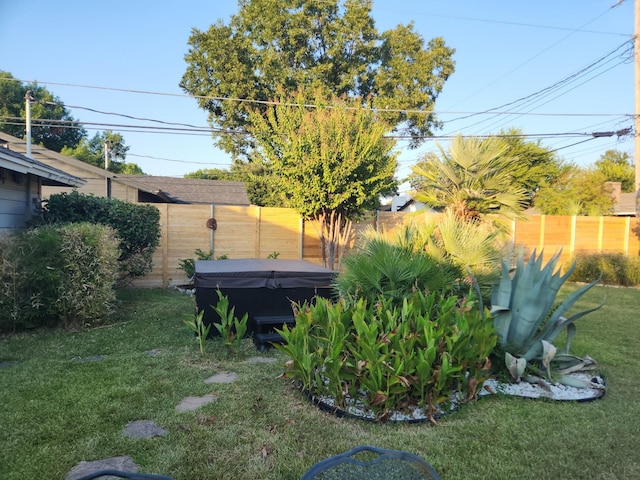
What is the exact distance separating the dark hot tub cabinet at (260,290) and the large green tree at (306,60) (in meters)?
11.1

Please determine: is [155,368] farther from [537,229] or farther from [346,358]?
[537,229]

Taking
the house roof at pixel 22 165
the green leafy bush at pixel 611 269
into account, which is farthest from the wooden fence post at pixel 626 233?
the house roof at pixel 22 165

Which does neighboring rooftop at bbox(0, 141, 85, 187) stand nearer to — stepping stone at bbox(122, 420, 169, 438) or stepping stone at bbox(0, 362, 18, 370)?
stepping stone at bbox(0, 362, 18, 370)

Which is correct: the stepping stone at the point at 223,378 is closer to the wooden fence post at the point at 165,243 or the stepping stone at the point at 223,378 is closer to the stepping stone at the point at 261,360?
the stepping stone at the point at 261,360

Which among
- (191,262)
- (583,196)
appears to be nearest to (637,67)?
(583,196)

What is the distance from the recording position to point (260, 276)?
5.63m

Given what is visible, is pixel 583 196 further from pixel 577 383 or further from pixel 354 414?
pixel 354 414

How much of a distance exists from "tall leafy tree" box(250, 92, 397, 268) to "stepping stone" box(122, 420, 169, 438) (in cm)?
683

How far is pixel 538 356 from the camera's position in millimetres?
4117

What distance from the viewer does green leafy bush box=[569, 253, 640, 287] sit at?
12.0 m

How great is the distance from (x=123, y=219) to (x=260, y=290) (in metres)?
4.37

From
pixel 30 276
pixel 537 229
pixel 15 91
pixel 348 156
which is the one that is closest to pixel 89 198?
pixel 30 276

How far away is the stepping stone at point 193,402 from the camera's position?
3.33 m

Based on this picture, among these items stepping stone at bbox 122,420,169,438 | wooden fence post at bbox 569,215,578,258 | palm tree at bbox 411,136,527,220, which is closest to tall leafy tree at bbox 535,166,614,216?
wooden fence post at bbox 569,215,578,258
